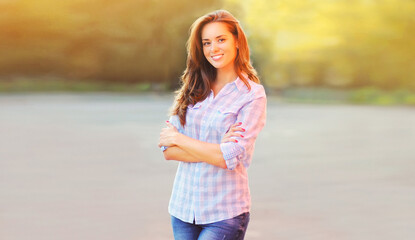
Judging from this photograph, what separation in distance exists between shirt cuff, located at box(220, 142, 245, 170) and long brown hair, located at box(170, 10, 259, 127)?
0.23 meters

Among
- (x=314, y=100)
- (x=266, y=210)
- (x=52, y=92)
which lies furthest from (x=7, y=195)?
(x=52, y=92)

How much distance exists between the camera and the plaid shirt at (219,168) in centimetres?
234

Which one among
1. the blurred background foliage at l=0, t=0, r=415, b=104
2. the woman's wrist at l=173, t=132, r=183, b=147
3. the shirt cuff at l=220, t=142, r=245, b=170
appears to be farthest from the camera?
the blurred background foliage at l=0, t=0, r=415, b=104

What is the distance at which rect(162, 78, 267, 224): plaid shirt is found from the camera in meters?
2.34

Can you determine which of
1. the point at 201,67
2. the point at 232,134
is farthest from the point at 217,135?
the point at 201,67

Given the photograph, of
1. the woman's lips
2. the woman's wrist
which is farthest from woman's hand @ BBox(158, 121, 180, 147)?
the woman's lips

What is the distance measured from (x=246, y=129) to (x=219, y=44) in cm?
34

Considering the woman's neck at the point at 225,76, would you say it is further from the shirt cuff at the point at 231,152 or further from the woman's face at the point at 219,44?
the shirt cuff at the point at 231,152

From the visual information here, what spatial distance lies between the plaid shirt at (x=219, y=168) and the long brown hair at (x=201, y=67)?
4 cm

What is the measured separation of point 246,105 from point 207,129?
0.18m

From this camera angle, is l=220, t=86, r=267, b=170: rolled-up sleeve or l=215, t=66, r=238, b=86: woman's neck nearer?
l=220, t=86, r=267, b=170: rolled-up sleeve

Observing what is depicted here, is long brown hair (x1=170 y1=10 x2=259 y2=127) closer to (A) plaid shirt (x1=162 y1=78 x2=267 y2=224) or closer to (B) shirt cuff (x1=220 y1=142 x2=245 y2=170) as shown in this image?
(A) plaid shirt (x1=162 y1=78 x2=267 y2=224)

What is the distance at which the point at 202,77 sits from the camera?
247 cm

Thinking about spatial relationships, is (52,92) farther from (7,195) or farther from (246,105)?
(246,105)
